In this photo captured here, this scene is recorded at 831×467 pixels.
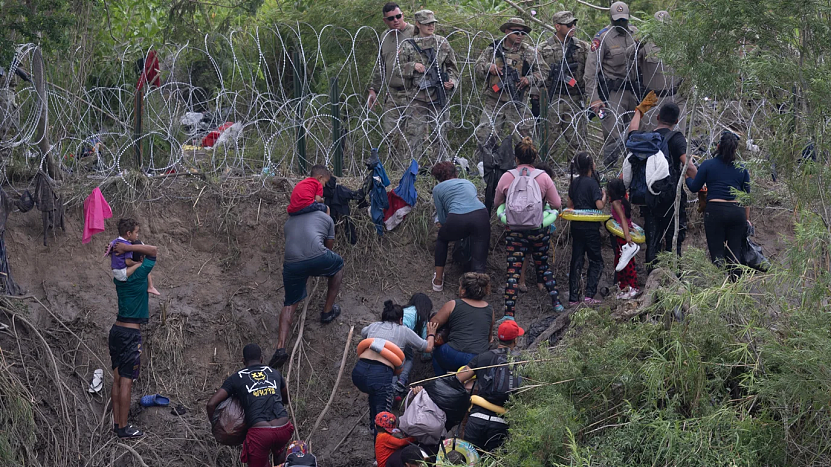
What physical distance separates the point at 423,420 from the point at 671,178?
3206 mm

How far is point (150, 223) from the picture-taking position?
29.2 ft

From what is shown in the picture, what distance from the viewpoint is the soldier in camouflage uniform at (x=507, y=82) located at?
31.1 feet

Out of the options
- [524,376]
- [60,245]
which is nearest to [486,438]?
[524,376]

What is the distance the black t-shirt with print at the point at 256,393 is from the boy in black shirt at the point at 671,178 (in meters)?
3.42

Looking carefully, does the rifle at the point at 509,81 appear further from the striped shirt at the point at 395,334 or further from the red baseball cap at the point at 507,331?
the red baseball cap at the point at 507,331

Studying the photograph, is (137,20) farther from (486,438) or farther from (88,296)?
(486,438)

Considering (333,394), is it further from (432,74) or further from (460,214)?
(432,74)

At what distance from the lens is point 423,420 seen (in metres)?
6.40

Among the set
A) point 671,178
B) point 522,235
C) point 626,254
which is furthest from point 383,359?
point 671,178

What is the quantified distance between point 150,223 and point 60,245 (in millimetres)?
877

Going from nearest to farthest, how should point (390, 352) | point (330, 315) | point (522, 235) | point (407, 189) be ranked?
1. point (390, 352)
2. point (522, 235)
3. point (330, 315)
4. point (407, 189)

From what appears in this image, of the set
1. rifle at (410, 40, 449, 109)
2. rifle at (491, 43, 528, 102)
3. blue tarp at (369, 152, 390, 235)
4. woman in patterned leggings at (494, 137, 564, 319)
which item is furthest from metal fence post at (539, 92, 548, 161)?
blue tarp at (369, 152, 390, 235)

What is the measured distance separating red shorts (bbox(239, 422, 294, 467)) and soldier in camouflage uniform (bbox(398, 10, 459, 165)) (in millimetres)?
3805

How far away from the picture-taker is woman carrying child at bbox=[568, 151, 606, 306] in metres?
8.02
